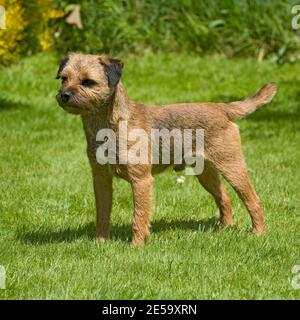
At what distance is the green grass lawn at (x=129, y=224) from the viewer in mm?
4613

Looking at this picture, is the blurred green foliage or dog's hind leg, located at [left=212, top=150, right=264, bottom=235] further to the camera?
the blurred green foliage

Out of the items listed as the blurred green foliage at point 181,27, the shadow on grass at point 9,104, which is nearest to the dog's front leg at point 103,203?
the shadow on grass at point 9,104

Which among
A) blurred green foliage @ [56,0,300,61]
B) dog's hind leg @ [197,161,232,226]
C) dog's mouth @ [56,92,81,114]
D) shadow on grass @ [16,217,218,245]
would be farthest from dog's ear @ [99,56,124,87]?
blurred green foliage @ [56,0,300,61]

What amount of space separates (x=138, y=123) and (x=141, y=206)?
58cm

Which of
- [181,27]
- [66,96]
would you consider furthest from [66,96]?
[181,27]

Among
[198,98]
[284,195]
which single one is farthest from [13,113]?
[284,195]

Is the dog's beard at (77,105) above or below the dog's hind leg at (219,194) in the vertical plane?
above

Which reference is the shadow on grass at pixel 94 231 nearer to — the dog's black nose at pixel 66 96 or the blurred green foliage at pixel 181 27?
the dog's black nose at pixel 66 96

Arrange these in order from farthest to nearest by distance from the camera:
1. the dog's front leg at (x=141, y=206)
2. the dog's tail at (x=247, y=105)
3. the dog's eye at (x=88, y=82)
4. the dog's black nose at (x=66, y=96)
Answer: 1. the dog's tail at (x=247, y=105)
2. the dog's front leg at (x=141, y=206)
3. the dog's eye at (x=88, y=82)
4. the dog's black nose at (x=66, y=96)

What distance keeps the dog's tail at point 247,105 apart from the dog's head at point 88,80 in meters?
1.06

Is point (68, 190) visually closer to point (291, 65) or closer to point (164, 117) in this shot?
point (164, 117)

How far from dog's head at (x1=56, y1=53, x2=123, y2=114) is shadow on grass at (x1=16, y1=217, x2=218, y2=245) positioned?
1.05 meters

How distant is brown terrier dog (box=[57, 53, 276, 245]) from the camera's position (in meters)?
5.13

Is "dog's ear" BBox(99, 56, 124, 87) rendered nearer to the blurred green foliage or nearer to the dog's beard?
the dog's beard
